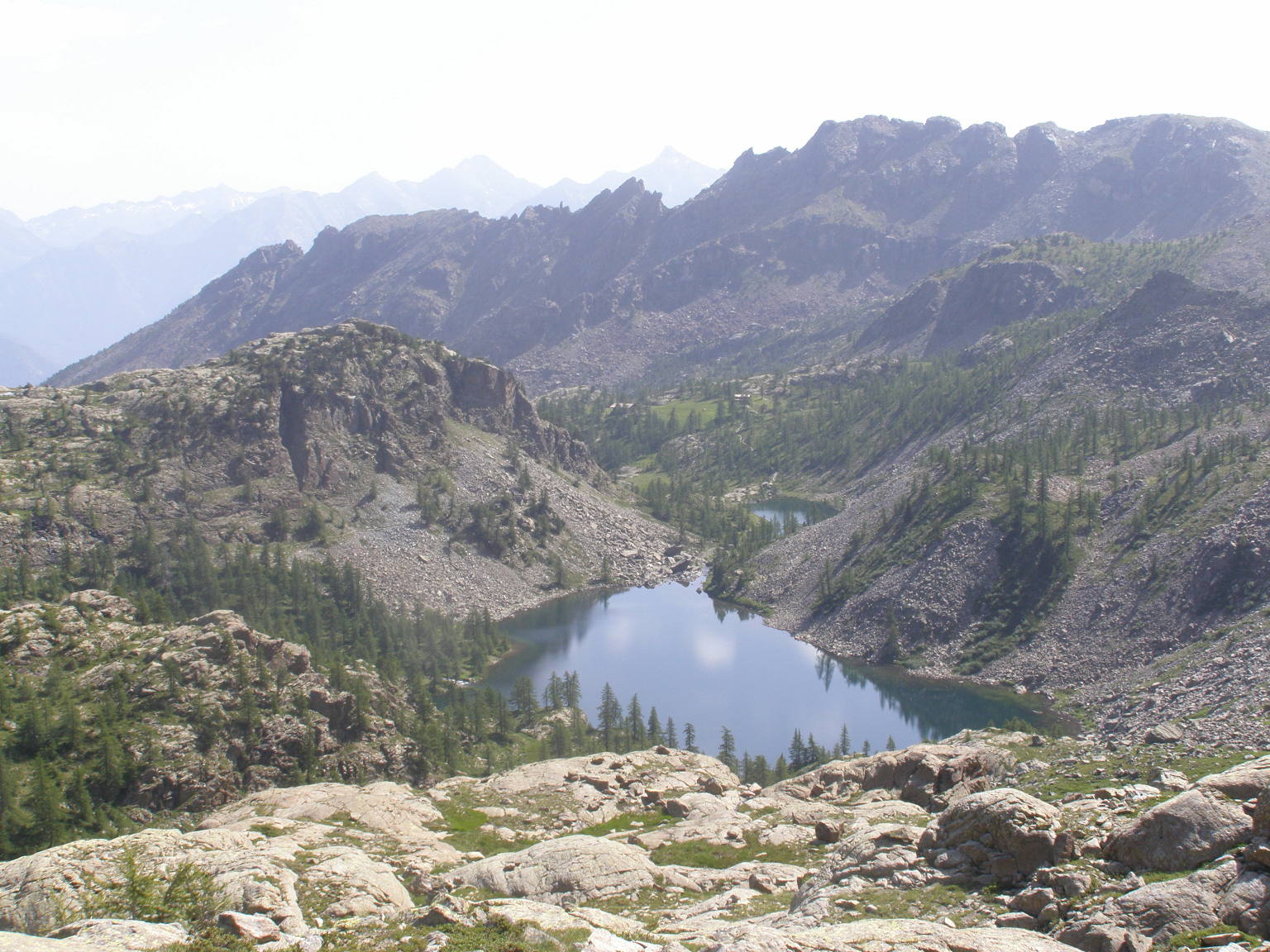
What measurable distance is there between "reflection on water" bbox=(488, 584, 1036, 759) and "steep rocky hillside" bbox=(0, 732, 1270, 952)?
1982 inches

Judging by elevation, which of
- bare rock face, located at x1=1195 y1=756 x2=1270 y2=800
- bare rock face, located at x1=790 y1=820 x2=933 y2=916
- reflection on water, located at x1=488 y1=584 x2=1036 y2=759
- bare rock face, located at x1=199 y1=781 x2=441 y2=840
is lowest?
reflection on water, located at x1=488 y1=584 x2=1036 y2=759

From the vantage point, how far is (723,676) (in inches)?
4825

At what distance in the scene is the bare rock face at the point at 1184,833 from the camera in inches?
930

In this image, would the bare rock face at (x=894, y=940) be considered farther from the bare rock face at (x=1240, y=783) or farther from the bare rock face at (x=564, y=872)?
the bare rock face at (x=564, y=872)

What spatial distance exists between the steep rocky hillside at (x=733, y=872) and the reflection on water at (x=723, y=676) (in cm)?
5035

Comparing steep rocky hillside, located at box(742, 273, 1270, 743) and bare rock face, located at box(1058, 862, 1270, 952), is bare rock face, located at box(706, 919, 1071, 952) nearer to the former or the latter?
bare rock face, located at box(1058, 862, 1270, 952)

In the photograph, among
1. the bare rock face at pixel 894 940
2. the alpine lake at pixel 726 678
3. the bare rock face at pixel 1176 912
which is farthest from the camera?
the alpine lake at pixel 726 678

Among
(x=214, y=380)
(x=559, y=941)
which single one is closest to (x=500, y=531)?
(x=214, y=380)

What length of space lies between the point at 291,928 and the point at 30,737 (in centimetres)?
3732

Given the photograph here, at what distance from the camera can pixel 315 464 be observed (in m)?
156

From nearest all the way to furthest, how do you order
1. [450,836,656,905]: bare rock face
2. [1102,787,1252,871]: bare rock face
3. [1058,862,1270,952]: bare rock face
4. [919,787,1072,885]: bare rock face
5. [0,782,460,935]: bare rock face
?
1. [1058,862,1270,952]: bare rock face
2. [1102,787,1252,871]: bare rock face
3. [919,787,1072,885]: bare rock face
4. [0,782,460,935]: bare rock face
5. [450,836,656,905]: bare rock face

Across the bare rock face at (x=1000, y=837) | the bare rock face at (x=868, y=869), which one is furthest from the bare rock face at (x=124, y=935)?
the bare rock face at (x=1000, y=837)

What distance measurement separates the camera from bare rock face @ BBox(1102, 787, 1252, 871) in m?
23.6

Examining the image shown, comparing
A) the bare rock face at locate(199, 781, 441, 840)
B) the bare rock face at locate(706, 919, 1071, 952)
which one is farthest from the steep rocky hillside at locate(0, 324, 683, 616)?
the bare rock face at locate(706, 919, 1071, 952)
